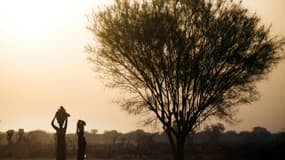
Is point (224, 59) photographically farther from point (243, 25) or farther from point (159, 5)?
point (159, 5)

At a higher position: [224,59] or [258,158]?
[224,59]

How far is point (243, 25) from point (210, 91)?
13.3 ft

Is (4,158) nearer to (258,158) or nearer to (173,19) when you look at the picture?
(258,158)

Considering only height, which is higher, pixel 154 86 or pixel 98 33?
pixel 98 33

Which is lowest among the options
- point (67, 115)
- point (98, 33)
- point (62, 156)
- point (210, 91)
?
point (62, 156)

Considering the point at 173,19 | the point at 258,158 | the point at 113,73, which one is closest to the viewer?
the point at 173,19

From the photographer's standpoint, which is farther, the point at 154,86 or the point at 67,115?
the point at 154,86

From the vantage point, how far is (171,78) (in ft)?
108

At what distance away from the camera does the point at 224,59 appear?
109 feet

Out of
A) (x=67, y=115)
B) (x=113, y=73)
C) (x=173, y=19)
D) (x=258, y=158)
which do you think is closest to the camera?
(x=67, y=115)

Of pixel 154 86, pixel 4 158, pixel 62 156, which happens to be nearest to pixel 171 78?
pixel 154 86

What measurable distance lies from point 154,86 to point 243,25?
585 cm

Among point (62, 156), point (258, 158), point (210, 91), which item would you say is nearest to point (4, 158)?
point (258, 158)

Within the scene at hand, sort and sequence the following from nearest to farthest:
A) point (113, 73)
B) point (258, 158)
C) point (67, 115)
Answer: point (67, 115) → point (113, 73) → point (258, 158)
